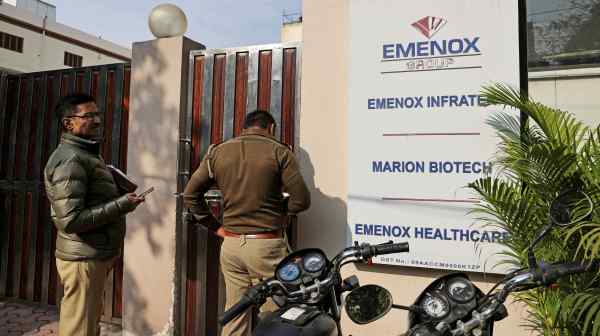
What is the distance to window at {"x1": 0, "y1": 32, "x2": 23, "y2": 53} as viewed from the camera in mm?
22719

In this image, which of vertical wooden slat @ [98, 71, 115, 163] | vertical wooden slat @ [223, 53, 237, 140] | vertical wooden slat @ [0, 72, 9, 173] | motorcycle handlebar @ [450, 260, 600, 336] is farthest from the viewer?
vertical wooden slat @ [0, 72, 9, 173]

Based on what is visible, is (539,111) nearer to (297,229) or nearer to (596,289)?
(596,289)

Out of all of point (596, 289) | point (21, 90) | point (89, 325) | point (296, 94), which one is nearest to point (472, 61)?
point (296, 94)

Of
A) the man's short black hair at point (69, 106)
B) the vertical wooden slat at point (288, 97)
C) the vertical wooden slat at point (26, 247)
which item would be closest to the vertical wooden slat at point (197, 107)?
the vertical wooden slat at point (288, 97)

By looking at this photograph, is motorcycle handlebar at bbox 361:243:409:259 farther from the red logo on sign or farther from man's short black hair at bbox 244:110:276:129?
the red logo on sign

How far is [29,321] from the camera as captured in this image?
13.9 feet

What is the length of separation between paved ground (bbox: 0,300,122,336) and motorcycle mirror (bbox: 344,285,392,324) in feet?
10.8

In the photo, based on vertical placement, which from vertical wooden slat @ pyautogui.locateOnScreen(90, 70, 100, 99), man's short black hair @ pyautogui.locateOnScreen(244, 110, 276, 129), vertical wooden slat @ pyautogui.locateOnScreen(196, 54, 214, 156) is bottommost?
man's short black hair @ pyautogui.locateOnScreen(244, 110, 276, 129)

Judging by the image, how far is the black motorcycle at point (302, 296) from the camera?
4.64 feet

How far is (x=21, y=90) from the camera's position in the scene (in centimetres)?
489

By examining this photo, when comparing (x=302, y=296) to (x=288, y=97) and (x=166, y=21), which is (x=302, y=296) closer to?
(x=288, y=97)

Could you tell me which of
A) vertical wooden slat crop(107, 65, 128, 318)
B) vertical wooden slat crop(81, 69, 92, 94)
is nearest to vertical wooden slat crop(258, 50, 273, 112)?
vertical wooden slat crop(107, 65, 128, 318)

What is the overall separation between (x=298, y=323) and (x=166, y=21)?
Result: 333cm

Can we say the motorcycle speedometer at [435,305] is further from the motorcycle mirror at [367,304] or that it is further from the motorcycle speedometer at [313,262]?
the motorcycle speedometer at [313,262]
